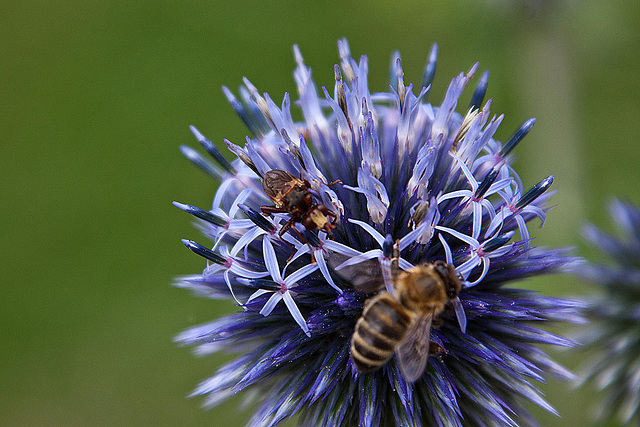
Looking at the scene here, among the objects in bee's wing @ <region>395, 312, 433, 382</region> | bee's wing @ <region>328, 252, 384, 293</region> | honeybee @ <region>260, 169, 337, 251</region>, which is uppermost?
honeybee @ <region>260, 169, 337, 251</region>

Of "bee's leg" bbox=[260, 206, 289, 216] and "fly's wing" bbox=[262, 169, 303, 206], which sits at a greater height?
"fly's wing" bbox=[262, 169, 303, 206]

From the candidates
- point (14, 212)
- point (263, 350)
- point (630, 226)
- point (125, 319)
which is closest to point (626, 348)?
point (630, 226)

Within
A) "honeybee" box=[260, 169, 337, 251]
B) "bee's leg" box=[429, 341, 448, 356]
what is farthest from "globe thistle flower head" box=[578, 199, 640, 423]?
"honeybee" box=[260, 169, 337, 251]

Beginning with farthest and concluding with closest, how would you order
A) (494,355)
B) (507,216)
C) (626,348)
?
1. (626,348)
2. (507,216)
3. (494,355)

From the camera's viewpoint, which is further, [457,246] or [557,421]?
[557,421]

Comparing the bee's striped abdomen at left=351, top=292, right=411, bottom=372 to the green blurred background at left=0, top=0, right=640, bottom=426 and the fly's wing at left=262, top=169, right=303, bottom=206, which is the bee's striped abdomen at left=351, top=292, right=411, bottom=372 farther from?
the green blurred background at left=0, top=0, right=640, bottom=426

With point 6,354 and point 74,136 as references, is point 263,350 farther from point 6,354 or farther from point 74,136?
point 74,136

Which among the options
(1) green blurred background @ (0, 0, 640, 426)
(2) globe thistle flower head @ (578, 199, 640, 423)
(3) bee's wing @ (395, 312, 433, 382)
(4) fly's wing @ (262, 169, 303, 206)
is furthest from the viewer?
(1) green blurred background @ (0, 0, 640, 426)

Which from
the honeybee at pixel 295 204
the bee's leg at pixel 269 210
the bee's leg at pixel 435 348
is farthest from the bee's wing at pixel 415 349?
the bee's leg at pixel 269 210
